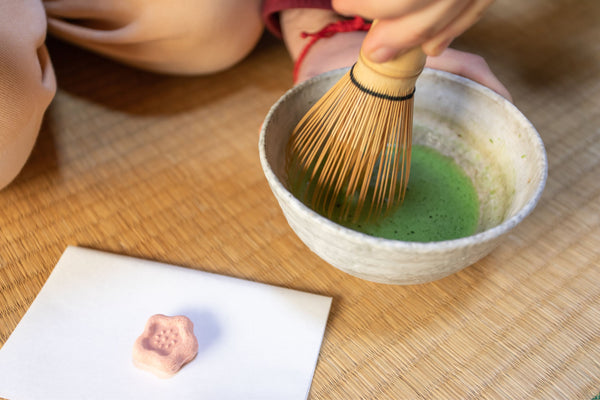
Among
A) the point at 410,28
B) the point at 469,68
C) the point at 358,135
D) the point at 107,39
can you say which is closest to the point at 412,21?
the point at 410,28

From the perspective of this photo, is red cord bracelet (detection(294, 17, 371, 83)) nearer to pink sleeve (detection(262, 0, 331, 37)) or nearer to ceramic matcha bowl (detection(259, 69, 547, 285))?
pink sleeve (detection(262, 0, 331, 37))

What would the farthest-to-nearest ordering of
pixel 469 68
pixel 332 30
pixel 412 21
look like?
pixel 332 30 → pixel 469 68 → pixel 412 21

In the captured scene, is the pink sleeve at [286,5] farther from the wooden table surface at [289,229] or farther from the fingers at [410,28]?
the fingers at [410,28]

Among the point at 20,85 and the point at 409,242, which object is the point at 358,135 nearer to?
the point at 409,242

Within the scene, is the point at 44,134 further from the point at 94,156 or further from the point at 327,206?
the point at 327,206

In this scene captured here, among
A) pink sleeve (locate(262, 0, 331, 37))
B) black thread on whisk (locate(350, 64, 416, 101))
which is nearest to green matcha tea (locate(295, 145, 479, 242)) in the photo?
black thread on whisk (locate(350, 64, 416, 101))
